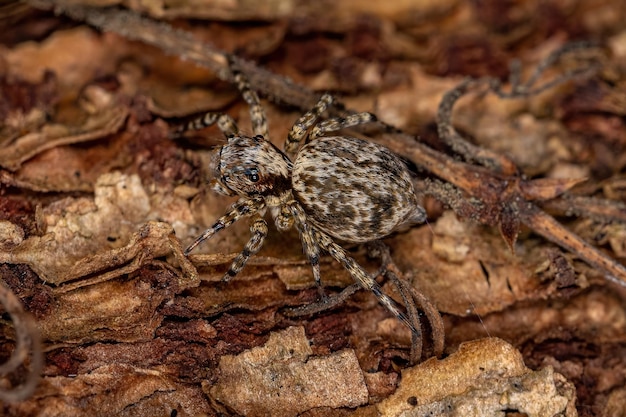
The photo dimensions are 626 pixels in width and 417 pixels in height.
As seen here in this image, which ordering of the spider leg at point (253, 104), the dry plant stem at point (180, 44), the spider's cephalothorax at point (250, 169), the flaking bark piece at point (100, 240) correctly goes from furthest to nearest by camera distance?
the dry plant stem at point (180, 44)
the spider leg at point (253, 104)
the spider's cephalothorax at point (250, 169)
the flaking bark piece at point (100, 240)

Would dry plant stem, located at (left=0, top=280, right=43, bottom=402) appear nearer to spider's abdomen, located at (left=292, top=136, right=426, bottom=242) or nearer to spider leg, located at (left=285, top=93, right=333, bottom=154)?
spider's abdomen, located at (left=292, top=136, right=426, bottom=242)

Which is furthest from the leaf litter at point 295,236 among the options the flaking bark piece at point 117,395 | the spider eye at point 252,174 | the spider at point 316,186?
the spider eye at point 252,174

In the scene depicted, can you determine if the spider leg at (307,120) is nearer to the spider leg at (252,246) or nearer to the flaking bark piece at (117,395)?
the spider leg at (252,246)

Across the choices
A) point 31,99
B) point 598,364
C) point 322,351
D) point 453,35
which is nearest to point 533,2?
point 453,35

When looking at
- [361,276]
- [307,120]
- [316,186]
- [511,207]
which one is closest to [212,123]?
[307,120]

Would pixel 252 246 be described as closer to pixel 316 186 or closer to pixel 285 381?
pixel 316 186
